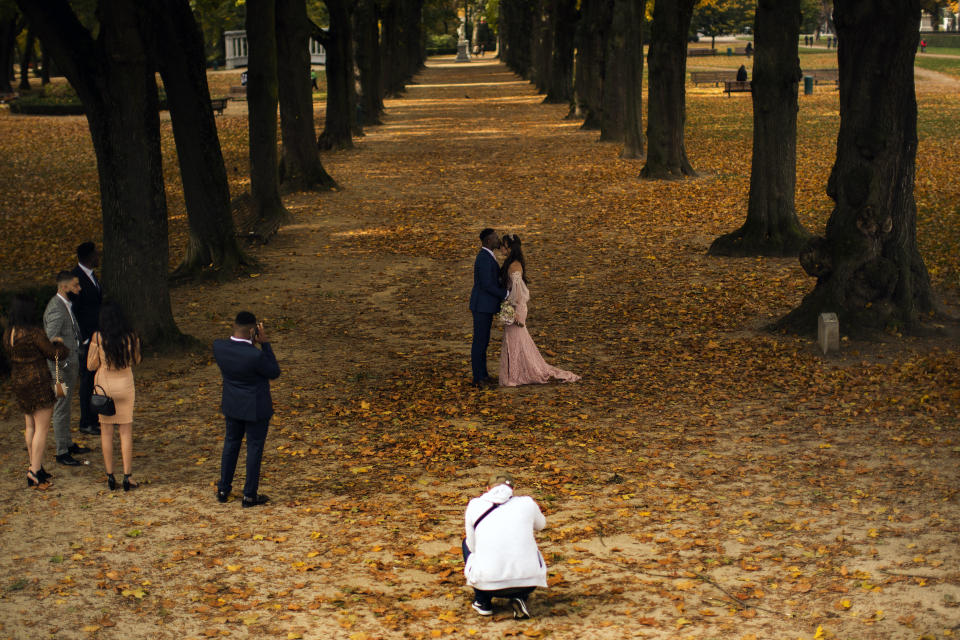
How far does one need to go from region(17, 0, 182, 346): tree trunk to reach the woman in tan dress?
4549 millimetres

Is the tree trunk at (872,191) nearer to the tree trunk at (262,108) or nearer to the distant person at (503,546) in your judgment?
the distant person at (503,546)

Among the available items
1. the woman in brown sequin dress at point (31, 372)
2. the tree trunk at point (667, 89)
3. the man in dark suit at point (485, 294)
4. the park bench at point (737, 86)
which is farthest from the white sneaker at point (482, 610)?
the park bench at point (737, 86)

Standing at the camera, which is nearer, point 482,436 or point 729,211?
point 482,436

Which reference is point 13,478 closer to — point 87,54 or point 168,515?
point 168,515

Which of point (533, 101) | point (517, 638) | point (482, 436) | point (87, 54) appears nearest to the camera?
Answer: point (517, 638)

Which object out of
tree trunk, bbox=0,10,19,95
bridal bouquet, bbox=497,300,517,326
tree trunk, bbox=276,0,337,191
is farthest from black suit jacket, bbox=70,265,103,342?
tree trunk, bbox=0,10,19,95

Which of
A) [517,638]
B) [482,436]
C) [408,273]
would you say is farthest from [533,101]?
[517,638]

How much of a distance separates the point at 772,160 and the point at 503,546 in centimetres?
1329

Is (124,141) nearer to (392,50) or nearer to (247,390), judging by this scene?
(247,390)

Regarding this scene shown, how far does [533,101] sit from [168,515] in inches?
2019

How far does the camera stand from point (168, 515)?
8.86 metres

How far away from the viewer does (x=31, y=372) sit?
9445 millimetres

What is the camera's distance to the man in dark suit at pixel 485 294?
11961mm

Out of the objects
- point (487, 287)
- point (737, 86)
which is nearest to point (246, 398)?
point (487, 287)
